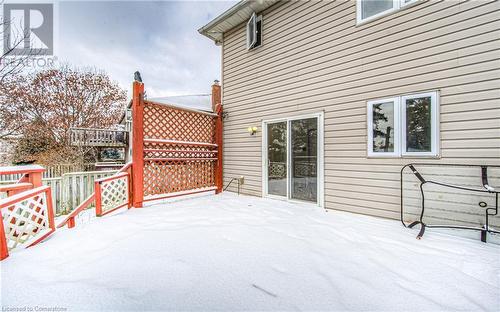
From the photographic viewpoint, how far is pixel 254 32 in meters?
5.15

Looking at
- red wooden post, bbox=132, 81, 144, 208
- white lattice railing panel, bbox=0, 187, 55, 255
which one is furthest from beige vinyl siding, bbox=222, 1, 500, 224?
white lattice railing panel, bbox=0, 187, 55, 255

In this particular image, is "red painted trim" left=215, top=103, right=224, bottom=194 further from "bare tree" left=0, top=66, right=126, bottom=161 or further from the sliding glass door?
"bare tree" left=0, top=66, right=126, bottom=161

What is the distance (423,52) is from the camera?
309 centimetres

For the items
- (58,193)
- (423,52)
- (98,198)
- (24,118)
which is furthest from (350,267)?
(24,118)

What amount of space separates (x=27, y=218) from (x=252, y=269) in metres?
2.74

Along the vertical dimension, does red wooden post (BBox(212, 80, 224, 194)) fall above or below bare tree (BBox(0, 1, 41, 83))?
below

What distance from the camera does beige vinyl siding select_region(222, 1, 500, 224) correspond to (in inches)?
108

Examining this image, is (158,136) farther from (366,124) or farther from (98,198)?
(366,124)

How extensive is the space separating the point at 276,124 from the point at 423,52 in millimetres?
2746

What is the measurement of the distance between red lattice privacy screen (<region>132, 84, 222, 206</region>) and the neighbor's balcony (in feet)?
23.6
